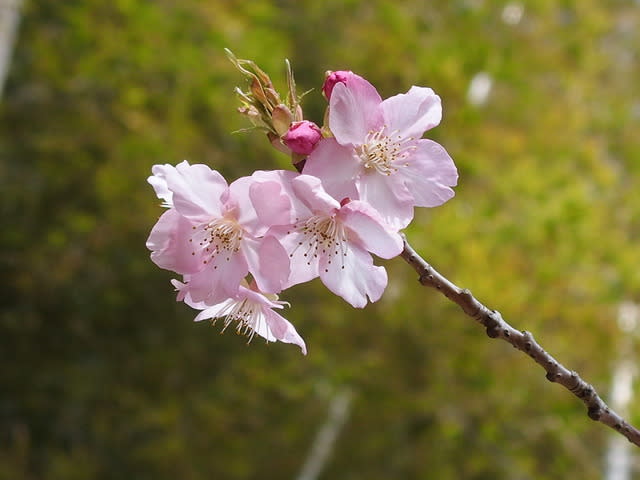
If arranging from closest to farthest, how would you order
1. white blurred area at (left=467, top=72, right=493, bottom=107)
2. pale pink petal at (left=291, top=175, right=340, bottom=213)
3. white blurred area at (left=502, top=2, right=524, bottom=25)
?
pale pink petal at (left=291, top=175, right=340, bottom=213), white blurred area at (left=467, top=72, right=493, bottom=107), white blurred area at (left=502, top=2, right=524, bottom=25)

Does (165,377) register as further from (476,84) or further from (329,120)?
(329,120)

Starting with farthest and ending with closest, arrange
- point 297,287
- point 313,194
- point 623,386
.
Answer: point 623,386 → point 297,287 → point 313,194

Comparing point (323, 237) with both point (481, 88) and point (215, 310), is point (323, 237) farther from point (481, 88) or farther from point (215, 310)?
point (481, 88)

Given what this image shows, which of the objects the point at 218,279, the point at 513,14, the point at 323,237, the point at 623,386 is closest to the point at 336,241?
the point at 323,237

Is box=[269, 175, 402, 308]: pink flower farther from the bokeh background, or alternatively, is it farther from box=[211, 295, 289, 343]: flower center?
the bokeh background

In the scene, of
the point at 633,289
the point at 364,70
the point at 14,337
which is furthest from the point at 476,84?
the point at 14,337

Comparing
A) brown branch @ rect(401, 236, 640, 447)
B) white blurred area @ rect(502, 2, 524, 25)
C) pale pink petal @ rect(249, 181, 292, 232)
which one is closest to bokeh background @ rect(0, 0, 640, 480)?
white blurred area @ rect(502, 2, 524, 25)
